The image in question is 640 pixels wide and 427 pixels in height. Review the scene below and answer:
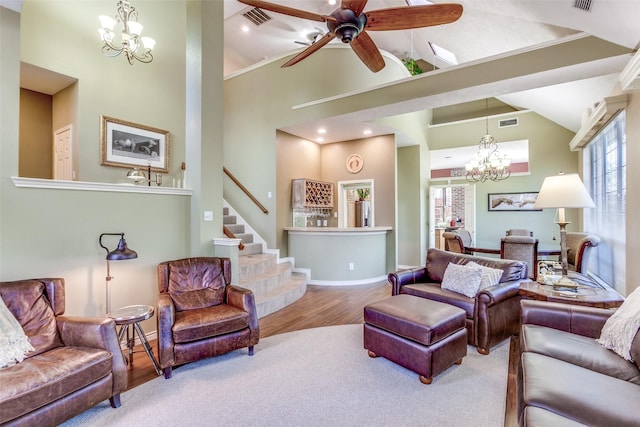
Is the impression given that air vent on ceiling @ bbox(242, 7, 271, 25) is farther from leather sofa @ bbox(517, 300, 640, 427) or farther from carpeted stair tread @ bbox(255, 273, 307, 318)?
leather sofa @ bbox(517, 300, 640, 427)

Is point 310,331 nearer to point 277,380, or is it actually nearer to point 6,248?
point 277,380

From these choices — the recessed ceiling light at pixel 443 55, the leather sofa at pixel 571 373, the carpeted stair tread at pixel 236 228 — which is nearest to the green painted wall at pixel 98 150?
the carpeted stair tread at pixel 236 228

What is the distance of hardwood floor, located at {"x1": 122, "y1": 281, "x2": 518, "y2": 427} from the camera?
2.47m

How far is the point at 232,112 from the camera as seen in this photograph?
21.3 feet

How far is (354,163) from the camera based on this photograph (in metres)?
6.76

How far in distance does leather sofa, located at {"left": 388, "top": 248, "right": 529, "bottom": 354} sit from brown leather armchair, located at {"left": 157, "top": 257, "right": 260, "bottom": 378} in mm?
1848

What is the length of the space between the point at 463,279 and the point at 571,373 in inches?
65.1

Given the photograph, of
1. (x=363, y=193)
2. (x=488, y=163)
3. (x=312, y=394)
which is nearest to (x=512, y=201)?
(x=488, y=163)

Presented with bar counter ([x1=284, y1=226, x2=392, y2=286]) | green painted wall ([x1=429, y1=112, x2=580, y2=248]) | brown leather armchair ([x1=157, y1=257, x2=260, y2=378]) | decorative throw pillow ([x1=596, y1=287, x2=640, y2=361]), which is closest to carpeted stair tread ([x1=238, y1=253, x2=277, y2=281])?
bar counter ([x1=284, y1=226, x2=392, y2=286])

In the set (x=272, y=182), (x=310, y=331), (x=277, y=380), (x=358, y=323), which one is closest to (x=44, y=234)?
(x=277, y=380)

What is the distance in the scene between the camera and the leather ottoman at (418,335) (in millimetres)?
2336

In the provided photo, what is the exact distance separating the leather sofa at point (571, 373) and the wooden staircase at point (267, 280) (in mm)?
2930

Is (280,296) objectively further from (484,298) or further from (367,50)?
(367,50)

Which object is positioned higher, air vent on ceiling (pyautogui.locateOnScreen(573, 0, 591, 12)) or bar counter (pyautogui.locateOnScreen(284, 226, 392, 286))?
air vent on ceiling (pyautogui.locateOnScreen(573, 0, 591, 12))
